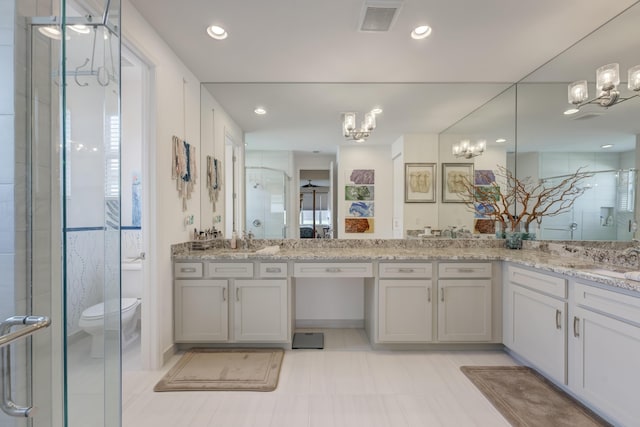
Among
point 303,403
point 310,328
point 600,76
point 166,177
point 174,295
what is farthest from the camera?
point 310,328

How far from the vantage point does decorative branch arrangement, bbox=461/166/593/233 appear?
2.55 m

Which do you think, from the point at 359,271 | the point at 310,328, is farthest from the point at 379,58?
the point at 310,328

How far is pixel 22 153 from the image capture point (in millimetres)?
1102

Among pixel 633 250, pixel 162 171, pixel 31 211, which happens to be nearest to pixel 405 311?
pixel 633 250

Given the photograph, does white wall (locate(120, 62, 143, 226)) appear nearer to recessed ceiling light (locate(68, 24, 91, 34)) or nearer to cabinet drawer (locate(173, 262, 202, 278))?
cabinet drawer (locate(173, 262, 202, 278))

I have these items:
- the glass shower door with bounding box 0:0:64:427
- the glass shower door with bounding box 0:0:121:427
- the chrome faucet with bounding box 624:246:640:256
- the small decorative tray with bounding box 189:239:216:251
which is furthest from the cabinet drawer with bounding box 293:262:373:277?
the chrome faucet with bounding box 624:246:640:256

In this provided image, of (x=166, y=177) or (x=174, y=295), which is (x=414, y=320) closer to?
(x=174, y=295)

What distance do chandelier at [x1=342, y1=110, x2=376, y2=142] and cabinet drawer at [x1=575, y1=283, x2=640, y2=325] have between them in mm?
2181

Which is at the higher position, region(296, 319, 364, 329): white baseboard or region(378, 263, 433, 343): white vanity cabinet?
region(378, 263, 433, 343): white vanity cabinet

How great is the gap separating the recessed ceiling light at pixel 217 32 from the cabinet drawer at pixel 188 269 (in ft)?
6.21

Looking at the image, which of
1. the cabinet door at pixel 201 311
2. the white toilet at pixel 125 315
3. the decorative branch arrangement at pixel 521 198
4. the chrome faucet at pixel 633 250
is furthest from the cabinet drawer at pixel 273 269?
the chrome faucet at pixel 633 250

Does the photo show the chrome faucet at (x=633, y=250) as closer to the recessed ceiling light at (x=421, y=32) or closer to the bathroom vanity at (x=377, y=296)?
the bathroom vanity at (x=377, y=296)

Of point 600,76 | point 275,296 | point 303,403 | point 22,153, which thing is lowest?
point 303,403

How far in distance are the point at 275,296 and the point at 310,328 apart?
819 millimetres
